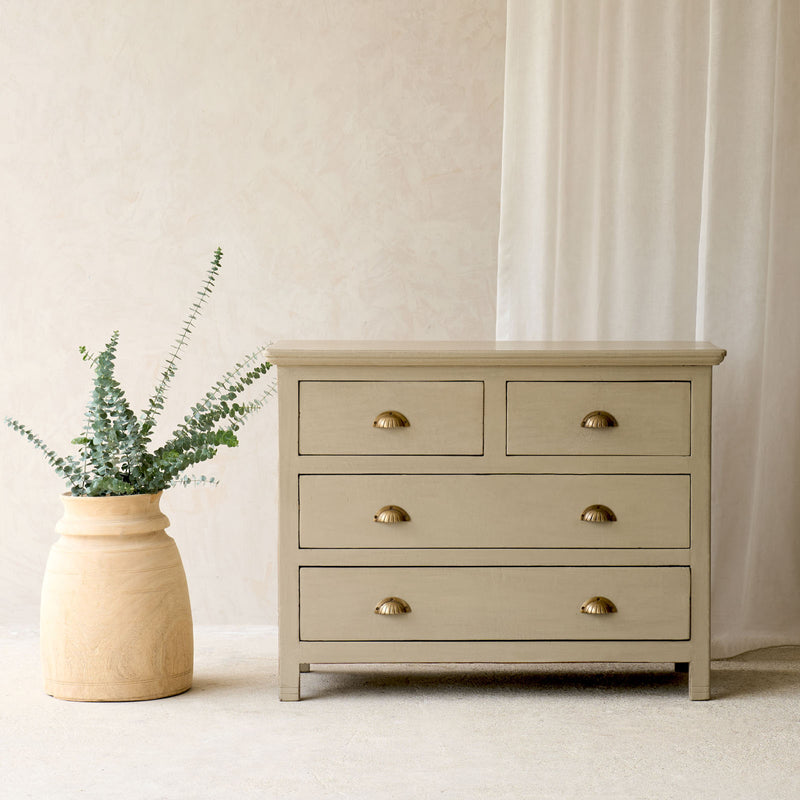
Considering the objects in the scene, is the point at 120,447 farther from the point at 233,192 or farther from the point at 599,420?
the point at 599,420

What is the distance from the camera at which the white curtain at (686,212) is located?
8.73ft

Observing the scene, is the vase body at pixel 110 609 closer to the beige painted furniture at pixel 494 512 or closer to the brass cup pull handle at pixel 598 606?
the beige painted furniture at pixel 494 512

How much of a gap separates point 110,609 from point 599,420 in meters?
1.12

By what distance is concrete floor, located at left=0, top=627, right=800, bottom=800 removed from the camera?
5.95 feet

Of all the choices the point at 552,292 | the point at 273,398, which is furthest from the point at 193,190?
the point at 552,292

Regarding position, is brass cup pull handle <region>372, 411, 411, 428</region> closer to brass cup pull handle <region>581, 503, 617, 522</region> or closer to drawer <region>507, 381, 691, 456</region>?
drawer <region>507, 381, 691, 456</region>

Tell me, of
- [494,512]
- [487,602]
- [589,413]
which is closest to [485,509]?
[494,512]

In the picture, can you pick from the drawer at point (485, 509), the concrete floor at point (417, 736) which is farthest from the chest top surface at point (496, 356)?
the concrete floor at point (417, 736)

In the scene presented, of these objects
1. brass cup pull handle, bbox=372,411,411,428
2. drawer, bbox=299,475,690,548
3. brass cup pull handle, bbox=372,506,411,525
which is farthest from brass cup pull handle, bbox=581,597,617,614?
brass cup pull handle, bbox=372,411,411,428

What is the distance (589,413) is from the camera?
228 centimetres

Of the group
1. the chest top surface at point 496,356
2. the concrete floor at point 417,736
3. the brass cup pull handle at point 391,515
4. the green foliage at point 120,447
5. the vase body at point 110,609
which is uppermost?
the chest top surface at point 496,356

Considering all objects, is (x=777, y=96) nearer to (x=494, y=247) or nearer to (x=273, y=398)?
(x=494, y=247)

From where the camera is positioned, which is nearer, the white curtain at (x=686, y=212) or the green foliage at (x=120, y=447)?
the green foliage at (x=120, y=447)

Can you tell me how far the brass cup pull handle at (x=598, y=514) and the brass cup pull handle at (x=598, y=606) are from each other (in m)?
0.17
